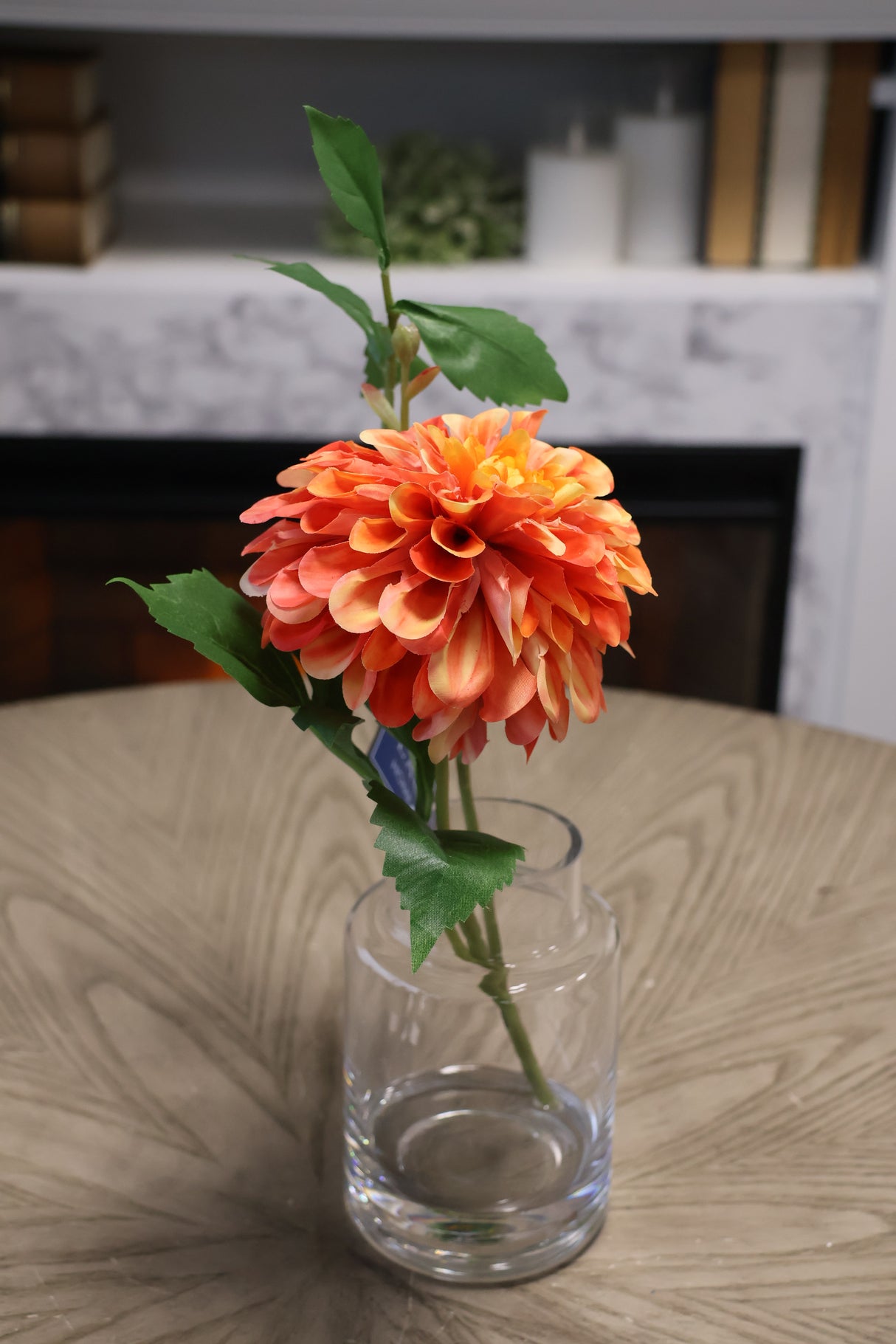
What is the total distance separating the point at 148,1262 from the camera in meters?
0.55

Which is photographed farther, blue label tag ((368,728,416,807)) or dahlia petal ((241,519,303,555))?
blue label tag ((368,728,416,807))

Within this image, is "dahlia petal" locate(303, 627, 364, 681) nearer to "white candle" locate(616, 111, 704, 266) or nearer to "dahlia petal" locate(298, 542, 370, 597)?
"dahlia petal" locate(298, 542, 370, 597)

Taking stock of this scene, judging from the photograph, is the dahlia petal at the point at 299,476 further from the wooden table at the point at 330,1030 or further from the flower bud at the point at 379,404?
the wooden table at the point at 330,1030

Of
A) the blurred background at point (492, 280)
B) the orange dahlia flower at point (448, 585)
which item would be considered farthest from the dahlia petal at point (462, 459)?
the blurred background at point (492, 280)

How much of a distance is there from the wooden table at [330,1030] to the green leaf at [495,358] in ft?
1.06

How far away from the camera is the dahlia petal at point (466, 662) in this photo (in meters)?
0.43

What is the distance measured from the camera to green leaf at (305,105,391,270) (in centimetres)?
50

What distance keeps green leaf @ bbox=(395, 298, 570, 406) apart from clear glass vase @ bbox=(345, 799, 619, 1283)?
170 mm

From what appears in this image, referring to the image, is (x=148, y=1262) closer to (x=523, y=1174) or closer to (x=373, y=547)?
(x=523, y=1174)

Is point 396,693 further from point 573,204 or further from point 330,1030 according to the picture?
point 573,204

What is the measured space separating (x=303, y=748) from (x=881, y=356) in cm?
97

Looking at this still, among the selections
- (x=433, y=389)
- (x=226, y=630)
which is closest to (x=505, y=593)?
(x=226, y=630)

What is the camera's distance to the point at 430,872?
1.53ft

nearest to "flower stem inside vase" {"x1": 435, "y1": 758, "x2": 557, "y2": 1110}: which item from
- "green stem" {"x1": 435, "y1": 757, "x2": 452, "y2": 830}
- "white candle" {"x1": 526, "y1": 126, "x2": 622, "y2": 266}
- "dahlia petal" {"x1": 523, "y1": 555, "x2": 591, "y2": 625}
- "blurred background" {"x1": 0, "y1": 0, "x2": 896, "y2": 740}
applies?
"green stem" {"x1": 435, "y1": 757, "x2": 452, "y2": 830}
